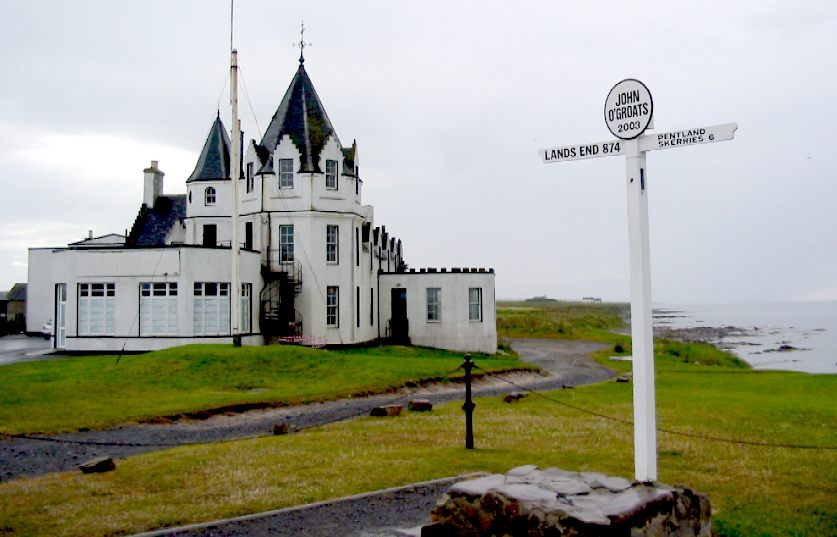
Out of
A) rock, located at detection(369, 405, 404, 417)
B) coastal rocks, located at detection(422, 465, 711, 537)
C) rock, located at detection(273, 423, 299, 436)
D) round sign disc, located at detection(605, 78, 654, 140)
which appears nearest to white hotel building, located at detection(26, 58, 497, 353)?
rock, located at detection(369, 405, 404, 417)

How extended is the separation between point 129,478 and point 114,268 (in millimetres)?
23702

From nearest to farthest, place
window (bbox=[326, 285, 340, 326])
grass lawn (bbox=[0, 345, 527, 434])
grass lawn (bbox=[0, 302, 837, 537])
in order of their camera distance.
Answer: grass lawn (bbox=[0, 302, 837, 537]) → grass lawn (bbox=[0, 345, 527, 434]) → window (bbox=[326, 285, 340, 326])

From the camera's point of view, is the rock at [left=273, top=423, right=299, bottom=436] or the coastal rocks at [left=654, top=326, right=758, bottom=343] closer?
the rock at [left=273, top=423, right=299, bottom=436]

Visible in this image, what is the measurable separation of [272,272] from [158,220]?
13983mm

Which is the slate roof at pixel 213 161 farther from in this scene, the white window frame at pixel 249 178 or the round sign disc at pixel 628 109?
the round sign disc at pixel 628 109

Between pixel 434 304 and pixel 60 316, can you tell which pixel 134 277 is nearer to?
pixel 60 316

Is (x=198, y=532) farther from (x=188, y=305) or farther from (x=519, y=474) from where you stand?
(x=188, y=305)

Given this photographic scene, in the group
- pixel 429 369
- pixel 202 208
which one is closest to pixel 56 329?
pixel 202 208

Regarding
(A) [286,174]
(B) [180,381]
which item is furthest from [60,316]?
Result: (B) [180,381]

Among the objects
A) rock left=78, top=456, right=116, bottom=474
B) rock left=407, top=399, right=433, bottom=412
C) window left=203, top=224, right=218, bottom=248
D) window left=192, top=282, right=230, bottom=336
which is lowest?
rock left=407, top=399, right=433, bottom=412

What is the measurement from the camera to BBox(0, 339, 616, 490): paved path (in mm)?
13247

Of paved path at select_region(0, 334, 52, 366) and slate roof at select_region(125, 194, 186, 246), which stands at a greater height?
slate roof at select_region(125, 194, 186, 246)

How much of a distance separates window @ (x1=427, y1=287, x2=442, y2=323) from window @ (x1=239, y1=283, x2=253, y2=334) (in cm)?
1098

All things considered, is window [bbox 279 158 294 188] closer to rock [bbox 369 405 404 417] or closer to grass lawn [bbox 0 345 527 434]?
grass lawn [bbox 0 345 527 434]
